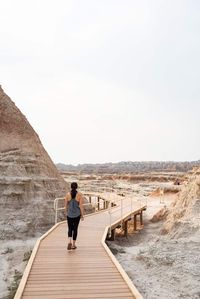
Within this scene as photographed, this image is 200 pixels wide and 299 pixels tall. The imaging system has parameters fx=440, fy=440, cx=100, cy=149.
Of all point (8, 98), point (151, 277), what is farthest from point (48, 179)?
point (151, 277)

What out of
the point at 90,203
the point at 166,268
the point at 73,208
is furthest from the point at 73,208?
the point at 90,203

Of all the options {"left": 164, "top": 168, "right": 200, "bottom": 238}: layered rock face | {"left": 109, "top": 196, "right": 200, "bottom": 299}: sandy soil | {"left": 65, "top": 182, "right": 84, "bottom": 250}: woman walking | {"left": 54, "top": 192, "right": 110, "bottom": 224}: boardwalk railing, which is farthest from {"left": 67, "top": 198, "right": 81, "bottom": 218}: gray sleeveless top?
{"left": 54, "top": 192, "right": 110, "bottom": 224}: boardwalk railing

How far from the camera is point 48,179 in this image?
23750mm

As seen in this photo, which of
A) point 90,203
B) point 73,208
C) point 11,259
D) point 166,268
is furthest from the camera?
point 90,203

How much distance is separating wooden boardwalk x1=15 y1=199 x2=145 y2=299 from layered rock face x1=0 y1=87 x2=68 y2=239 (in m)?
5.85

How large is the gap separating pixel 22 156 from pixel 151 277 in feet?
41.3

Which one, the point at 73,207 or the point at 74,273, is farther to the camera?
the point at 73,207

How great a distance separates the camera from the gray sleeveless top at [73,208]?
12.8 metres

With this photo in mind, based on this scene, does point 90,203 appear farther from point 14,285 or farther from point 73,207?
point 73,207

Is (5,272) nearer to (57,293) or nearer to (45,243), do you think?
(45,243)

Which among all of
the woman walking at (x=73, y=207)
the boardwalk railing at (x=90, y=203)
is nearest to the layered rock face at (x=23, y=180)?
the boardwalk railing at (x=90, y=203)

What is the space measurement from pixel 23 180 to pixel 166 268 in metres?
11.0

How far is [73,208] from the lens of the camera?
12797 mm

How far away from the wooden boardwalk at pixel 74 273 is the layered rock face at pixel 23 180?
585 centimetres
